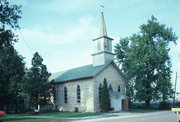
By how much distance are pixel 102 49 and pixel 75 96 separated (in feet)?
30.8

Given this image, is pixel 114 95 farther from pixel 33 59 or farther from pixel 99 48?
pixel 33 59

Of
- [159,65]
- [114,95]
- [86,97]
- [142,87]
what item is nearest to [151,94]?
[142,87]

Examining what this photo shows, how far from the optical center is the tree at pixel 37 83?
1388 inches

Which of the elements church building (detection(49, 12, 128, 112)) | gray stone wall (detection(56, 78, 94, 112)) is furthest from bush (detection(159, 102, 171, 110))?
gray stone wall (detection(56, 78, 94, 112))

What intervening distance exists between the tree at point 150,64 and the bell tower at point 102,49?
5.48 meters

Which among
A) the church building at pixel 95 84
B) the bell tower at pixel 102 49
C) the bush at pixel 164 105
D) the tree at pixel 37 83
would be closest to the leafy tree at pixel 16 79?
the tree at pixel 37 83

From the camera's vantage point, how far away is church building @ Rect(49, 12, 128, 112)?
3391cm

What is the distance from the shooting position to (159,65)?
38.5 meters

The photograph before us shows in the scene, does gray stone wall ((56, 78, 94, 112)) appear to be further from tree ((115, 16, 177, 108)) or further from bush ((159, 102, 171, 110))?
bush ((159, 102, 171, 110))

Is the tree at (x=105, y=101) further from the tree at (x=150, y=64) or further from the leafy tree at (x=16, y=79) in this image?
the leafy tree at (x=16, y=79)

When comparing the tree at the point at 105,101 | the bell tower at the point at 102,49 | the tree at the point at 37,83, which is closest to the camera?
the tree at the point at 105,101

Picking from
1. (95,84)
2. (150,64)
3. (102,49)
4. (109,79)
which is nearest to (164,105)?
(150,64)

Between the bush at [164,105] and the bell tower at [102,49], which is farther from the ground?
the bell tower at [102,49]

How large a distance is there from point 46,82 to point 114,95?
11.9 metres
